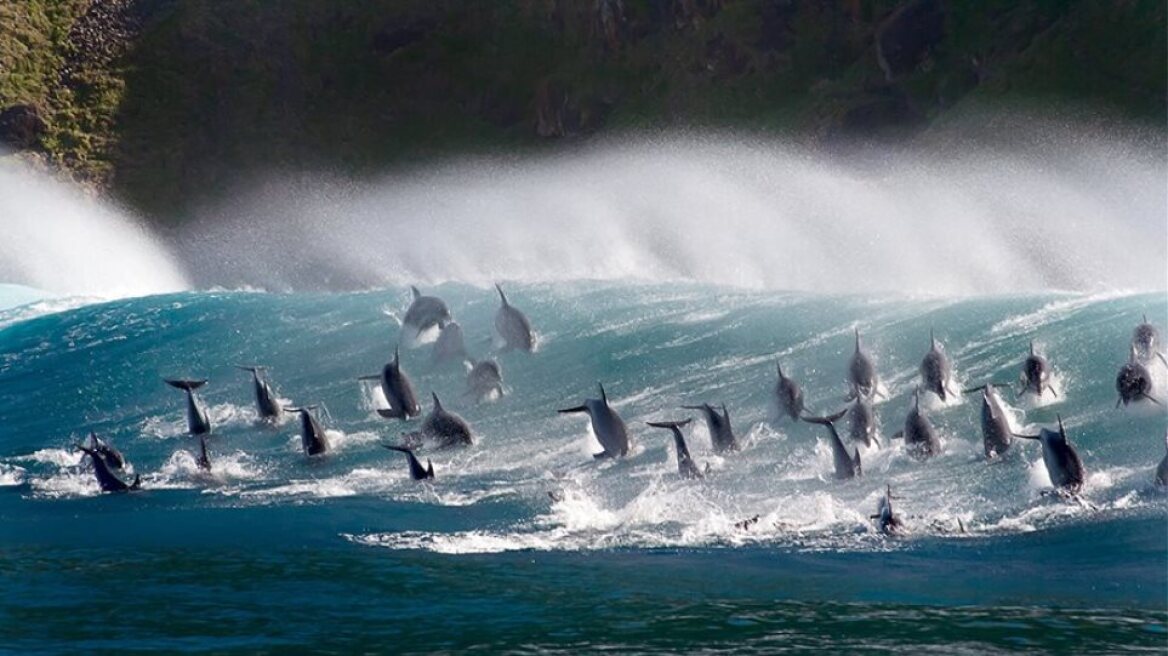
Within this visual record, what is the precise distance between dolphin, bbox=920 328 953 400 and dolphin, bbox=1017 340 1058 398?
1.00 m

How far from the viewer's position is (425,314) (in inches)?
1209

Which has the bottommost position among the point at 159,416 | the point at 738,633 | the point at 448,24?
the point at 738,633

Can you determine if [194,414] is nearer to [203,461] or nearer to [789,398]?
[203,461]

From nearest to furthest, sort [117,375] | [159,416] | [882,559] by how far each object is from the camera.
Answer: [882,559]
[159,416]
[117,375]

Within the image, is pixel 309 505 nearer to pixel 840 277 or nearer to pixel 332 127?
pixel 840 277

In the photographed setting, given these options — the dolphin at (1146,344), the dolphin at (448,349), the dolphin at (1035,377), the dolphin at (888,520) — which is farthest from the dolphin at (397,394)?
the dolphin at (1146,344)

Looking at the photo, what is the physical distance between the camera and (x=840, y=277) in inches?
1380

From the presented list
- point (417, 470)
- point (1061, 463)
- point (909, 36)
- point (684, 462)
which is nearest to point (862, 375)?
point (684, 462)

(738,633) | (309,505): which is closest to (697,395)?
(309,505)

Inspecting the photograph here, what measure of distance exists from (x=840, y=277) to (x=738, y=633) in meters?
20.4

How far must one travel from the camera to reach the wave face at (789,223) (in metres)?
34.4

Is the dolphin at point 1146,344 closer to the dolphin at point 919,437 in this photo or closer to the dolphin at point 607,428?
the dolphin at point 919,437

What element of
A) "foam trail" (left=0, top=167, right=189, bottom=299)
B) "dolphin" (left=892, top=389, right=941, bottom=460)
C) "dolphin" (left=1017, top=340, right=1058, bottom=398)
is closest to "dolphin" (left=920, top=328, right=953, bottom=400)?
"dolphin" (left=1017, top=340, right=1058, bottom=398)

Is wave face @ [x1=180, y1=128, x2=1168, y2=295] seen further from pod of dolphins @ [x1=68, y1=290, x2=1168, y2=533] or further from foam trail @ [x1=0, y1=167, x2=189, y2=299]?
pod of dolphins @ [x1=68, y1=290, x2=1168, y2=533]
